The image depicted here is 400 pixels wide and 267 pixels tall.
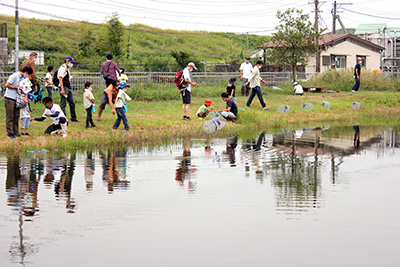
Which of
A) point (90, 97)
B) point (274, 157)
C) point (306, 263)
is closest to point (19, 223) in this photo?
point (306, 263)

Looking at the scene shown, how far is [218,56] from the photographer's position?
269 feet

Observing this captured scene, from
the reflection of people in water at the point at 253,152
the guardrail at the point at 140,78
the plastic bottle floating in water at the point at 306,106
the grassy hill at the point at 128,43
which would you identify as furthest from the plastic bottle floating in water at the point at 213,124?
the grassy hill at the point at 128,43

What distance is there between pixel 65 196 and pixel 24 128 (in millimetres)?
6400

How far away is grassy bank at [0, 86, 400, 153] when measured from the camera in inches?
595

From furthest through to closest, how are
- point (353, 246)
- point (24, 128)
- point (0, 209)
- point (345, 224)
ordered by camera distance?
point (24, 128) → point (0, 209) → point (345, 224) → point (353, 246)

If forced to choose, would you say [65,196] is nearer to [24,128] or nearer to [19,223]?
[19,223]

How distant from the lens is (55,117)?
15.0m

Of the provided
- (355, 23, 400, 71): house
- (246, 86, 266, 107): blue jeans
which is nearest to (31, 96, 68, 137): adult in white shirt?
(246, 86, 266, 107): blue jeans

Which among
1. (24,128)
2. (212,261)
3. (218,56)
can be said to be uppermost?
(218,56)

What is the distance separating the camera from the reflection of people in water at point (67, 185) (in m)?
8.88

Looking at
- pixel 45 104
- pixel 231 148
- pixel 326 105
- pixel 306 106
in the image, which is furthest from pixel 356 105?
pixel 45 104

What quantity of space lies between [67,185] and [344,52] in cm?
4628

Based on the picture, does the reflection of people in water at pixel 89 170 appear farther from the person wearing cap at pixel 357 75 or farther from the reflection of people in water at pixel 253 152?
the person wearing cap at pixel 357 75

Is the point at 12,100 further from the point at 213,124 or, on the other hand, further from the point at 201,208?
the point at 201,208
